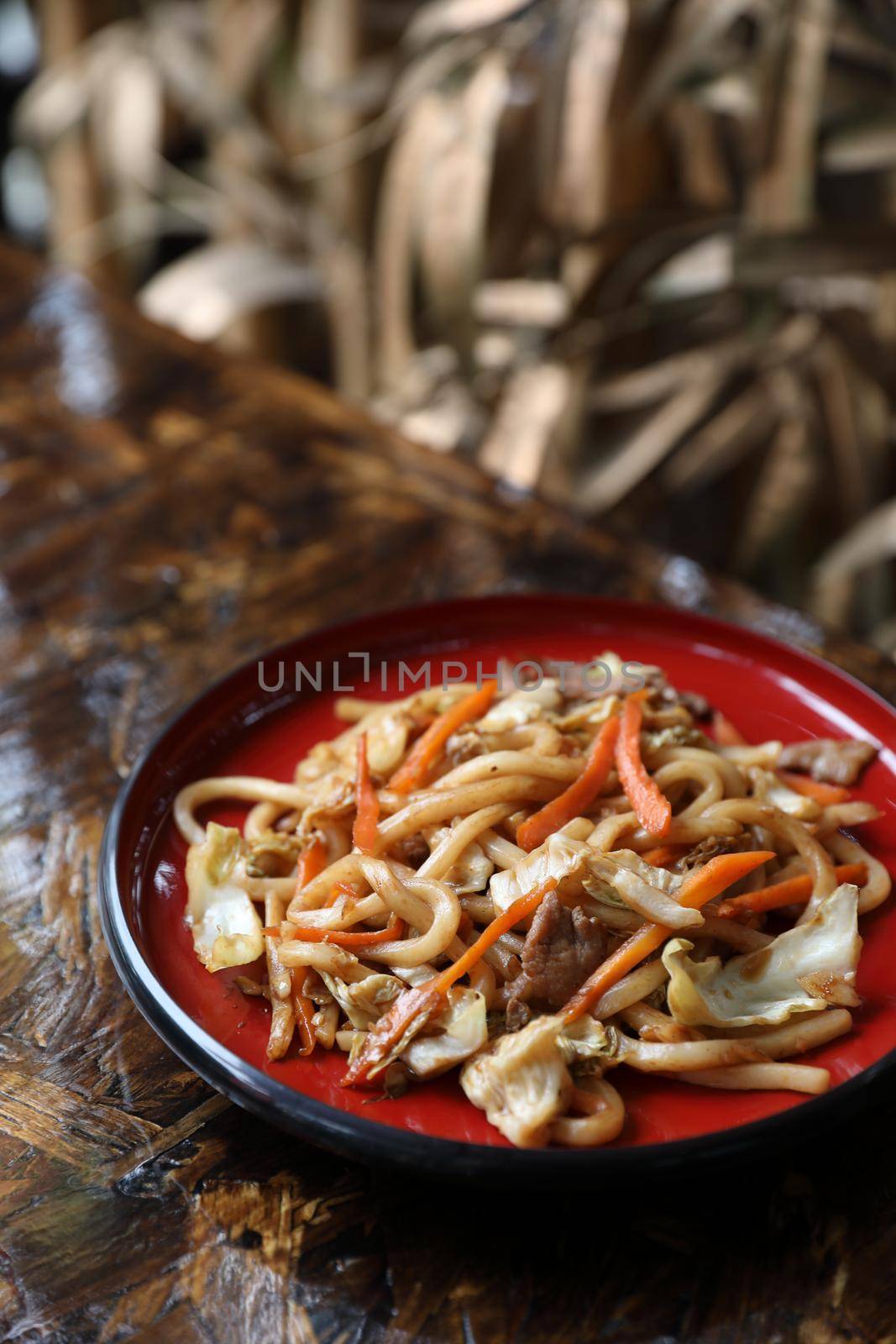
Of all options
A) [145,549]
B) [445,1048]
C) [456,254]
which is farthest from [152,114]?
[445,1048]

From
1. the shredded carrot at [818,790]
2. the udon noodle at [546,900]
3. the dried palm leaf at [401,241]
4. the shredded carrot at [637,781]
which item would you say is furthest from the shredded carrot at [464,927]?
the dried palm leaf at [401,241]

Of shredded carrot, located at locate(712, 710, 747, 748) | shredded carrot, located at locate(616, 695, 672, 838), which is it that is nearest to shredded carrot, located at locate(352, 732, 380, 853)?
shredded carrot, located at locate(616, 695, 672, 838)

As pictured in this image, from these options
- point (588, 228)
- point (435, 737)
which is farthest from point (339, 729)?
point (588, 228)

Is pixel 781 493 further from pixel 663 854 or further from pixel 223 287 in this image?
pixel 663 854

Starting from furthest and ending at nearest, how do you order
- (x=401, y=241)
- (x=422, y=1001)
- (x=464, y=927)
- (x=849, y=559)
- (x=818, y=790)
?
(x=401, y=241), (x=849, y=559), (x=818, y=790), (x=464, y=927), (x=422, y=1001)

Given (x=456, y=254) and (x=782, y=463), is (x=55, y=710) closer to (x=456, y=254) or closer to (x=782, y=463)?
(x=456, y=254)

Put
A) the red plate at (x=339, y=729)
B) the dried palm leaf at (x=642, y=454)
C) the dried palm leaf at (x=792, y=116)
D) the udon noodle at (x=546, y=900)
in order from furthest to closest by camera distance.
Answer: the dried palm leaf at (x=642, y=454) → the dried palm leaf at (x=792, y=116) → the udon noodle at (x=546, y=900) → the red plate at (x=339, y=729)

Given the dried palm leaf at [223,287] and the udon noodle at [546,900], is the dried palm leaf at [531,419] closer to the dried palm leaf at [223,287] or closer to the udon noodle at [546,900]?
the dried palm leaf at [223,287]
